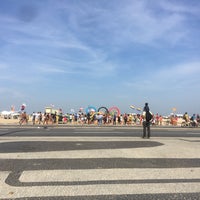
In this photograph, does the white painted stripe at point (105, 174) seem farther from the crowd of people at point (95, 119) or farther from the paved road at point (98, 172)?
the crowd of people at point (95, 119)

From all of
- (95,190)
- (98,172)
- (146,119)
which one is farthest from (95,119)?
(95,190)

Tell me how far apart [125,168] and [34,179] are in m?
2.34

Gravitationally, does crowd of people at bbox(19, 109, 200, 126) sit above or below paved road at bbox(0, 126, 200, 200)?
above

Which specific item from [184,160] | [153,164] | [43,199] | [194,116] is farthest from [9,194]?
[194,116]

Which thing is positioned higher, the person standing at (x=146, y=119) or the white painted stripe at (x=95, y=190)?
the person standing at (x=146, y=119)

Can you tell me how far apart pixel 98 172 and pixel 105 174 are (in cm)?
24

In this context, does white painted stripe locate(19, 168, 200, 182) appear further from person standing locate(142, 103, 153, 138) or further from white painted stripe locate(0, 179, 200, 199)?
person standing locate(142, 103, 153, 138)

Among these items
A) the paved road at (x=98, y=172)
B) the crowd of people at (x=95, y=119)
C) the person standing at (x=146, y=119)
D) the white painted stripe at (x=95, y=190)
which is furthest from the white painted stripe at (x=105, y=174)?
the crowd of people at (x=95, y=119)

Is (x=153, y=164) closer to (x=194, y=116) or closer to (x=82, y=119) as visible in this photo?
(x=194, y=116)

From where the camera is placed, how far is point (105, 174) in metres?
7.69

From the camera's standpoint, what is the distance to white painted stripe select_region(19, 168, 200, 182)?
725cm

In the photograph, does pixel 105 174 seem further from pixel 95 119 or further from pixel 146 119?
pixel 95 119

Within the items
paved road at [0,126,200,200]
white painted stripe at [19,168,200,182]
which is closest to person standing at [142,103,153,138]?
paved road at [0,126,200,200]

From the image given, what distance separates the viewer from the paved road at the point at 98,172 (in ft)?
20.4
